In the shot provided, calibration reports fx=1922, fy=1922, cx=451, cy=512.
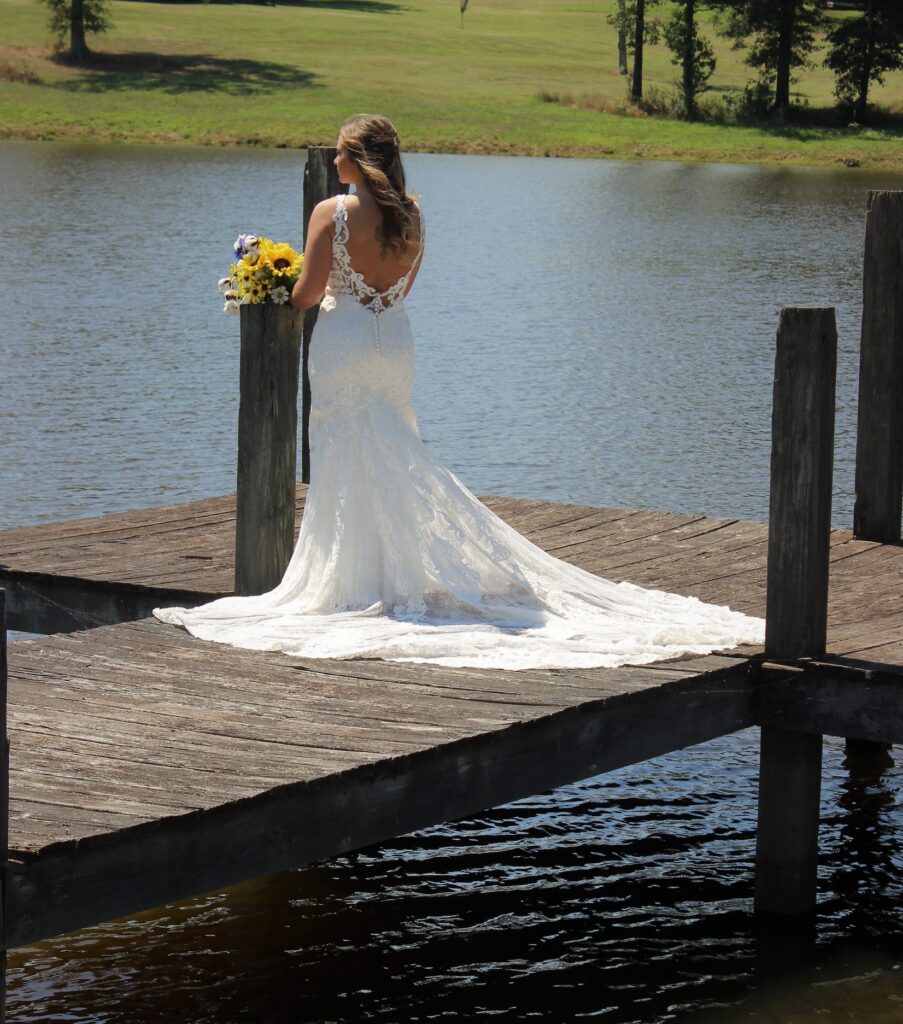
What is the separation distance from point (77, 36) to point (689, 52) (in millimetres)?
22573

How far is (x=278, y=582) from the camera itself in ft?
28.7

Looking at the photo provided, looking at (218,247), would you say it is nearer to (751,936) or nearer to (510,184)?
(510,184)

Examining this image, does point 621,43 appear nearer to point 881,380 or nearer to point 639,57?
point 639,57

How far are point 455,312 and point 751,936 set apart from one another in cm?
2005

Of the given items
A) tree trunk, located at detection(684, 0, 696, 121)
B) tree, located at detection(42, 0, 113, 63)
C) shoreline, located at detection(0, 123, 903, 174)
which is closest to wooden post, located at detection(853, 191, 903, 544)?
shoreline, located at detection(0, 123, 903, 174)

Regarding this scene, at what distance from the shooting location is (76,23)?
71.0 m

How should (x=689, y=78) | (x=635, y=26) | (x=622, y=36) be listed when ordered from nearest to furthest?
(x=689, y=78) < (x=635, y=26) < (x=622, y=36)

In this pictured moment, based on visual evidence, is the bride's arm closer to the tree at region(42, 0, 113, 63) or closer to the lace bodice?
the lace bodice

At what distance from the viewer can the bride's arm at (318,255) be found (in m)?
8.24

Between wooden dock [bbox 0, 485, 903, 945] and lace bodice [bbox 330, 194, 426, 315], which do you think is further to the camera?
lace bodice [bbox 330, 194, 426, 315]

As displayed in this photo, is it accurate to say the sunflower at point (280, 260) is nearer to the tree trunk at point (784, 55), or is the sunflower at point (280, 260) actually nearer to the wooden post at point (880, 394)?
the wooden post at point (880, 394)

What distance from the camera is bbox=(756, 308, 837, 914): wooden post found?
7.38 meters

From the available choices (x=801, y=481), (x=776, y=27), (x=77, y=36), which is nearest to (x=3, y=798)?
(x=801, y=481)

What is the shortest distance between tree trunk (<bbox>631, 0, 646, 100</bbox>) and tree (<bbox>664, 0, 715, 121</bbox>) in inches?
39.9
